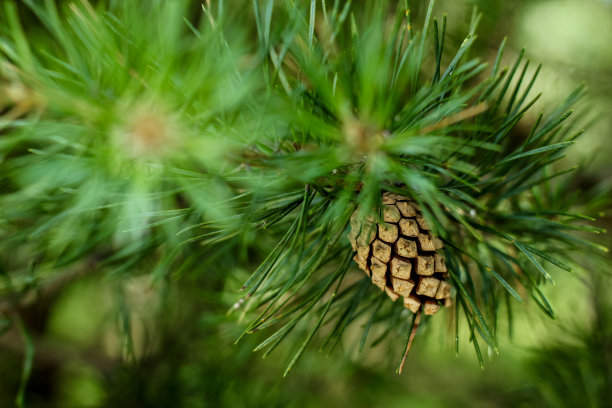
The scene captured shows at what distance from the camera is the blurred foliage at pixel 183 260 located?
0.27 meters

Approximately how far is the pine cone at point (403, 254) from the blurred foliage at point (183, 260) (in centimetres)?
10

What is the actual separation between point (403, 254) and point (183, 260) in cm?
44

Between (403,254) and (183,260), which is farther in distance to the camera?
(183,260)

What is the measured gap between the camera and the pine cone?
14.2 inches

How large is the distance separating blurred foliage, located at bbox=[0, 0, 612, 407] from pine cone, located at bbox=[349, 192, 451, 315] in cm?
10

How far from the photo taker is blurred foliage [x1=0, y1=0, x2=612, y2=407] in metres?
0.27

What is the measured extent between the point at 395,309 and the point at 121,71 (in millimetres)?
383

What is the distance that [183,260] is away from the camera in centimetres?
71

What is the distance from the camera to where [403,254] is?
362 millimetres

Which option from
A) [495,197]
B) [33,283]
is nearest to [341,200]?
[495,197]

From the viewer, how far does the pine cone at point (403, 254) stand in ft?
1.18

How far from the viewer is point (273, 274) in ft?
1.41

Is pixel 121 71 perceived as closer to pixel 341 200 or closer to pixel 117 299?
pixel 341 200

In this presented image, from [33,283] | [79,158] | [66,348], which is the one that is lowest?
[66,348]
